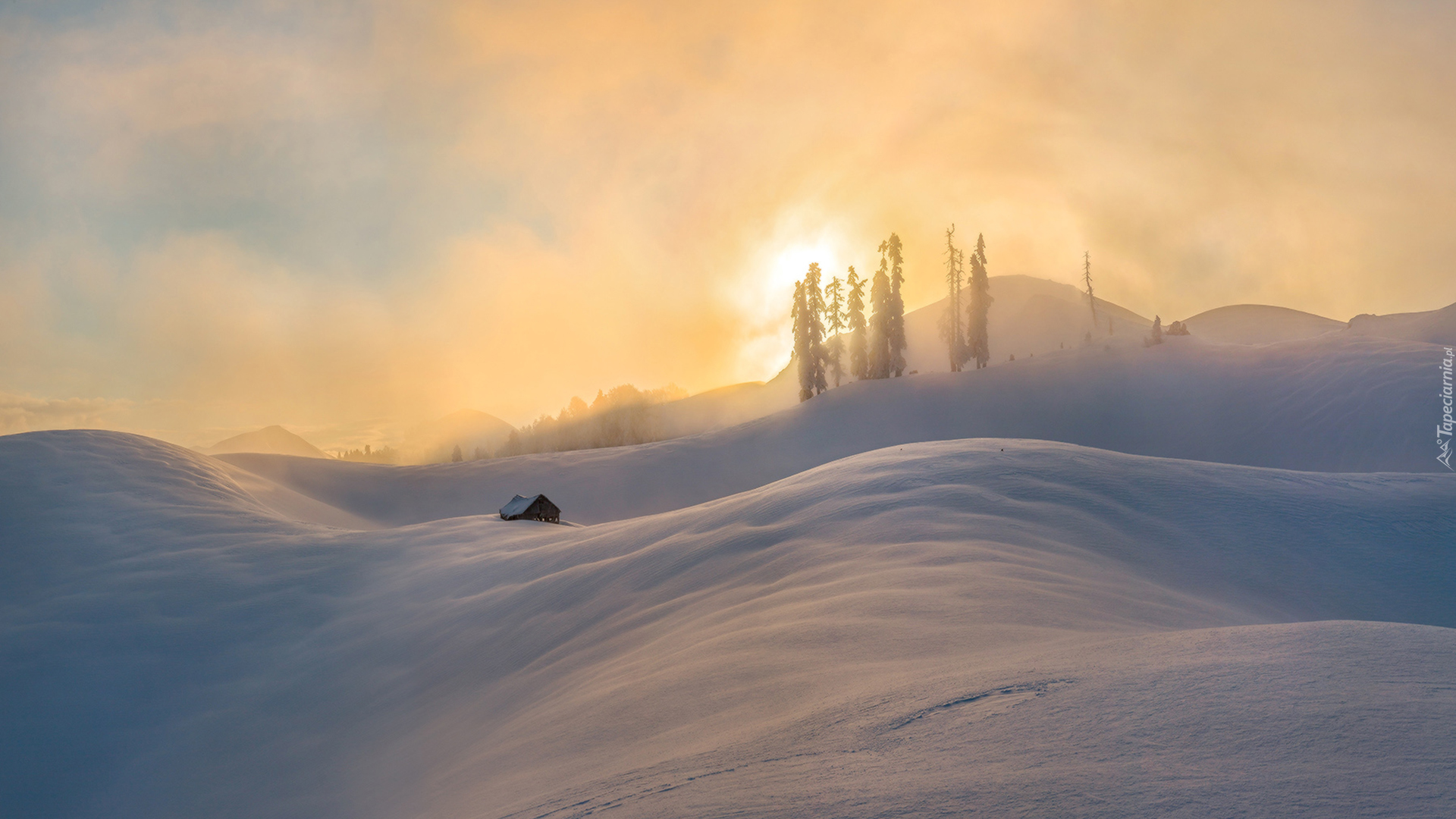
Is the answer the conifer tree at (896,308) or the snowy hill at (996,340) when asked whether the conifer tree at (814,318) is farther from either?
the snowy hill at (996,340)

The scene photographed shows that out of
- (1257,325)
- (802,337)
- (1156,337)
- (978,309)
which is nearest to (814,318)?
(802,337)

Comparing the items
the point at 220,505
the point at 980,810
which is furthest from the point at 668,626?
the point at 220,505

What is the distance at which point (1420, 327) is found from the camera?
57.8m

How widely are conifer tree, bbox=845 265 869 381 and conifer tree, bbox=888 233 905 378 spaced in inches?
88.0

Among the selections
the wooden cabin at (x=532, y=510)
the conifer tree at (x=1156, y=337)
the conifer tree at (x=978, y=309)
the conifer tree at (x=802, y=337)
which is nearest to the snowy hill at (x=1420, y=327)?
the conifer tree at (x=1156, y=337)

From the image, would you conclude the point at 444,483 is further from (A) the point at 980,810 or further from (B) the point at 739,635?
(A) the point at 980,810

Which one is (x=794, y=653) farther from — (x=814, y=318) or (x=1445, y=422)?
(x=814, y=318)

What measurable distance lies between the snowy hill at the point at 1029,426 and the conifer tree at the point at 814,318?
5.77 metres

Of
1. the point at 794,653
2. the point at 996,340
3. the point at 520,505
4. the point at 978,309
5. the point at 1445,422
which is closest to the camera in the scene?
the point at 794,653

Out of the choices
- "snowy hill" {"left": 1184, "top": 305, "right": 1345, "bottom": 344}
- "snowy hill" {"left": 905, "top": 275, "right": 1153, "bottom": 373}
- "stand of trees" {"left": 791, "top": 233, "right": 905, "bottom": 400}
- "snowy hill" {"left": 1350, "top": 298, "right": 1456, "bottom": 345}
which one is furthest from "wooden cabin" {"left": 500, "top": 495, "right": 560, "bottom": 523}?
"snowy hill" {"left": 1184, "top": 305, "right": 1345, "bottom": 344}

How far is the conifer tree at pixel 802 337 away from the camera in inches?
2357

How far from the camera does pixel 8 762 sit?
1273 cm

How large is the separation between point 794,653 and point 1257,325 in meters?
136

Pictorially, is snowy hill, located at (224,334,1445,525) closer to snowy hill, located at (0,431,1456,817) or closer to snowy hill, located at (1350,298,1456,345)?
snowy hill, located at (1350,298,1456,345)
